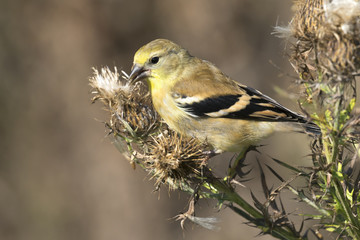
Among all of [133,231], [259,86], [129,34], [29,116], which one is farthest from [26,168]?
[259,86]

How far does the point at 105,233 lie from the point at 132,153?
662cm

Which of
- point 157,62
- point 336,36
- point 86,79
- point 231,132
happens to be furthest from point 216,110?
point 86,79

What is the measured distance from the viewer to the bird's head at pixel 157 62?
3998mm

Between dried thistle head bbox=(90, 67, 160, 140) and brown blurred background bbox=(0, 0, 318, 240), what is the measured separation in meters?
5.82

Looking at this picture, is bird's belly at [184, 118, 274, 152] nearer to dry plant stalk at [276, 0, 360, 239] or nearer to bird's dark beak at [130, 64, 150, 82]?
bird's dark beak at [130, 64, 150, 82]

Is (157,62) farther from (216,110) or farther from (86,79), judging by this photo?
(86,79)

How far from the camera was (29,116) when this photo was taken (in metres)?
9.69

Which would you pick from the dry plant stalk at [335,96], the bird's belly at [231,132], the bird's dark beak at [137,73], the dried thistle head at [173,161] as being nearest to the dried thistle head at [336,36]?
the dry plant stalk at [335,96]

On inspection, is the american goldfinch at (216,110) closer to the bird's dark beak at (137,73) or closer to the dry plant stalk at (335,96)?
the bird's dark beak at (137,73)

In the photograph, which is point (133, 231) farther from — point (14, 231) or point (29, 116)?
point (29, 116)

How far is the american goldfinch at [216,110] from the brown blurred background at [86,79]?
541cm

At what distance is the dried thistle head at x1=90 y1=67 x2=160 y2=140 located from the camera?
337 centimetres

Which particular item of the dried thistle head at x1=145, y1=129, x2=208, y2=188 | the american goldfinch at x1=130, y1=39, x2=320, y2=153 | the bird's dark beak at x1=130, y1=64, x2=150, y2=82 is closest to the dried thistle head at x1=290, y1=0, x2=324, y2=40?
the american goldfinch at x1=130, y1=39, x2=320, y2=153

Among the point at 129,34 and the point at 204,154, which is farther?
the point at 129,34
